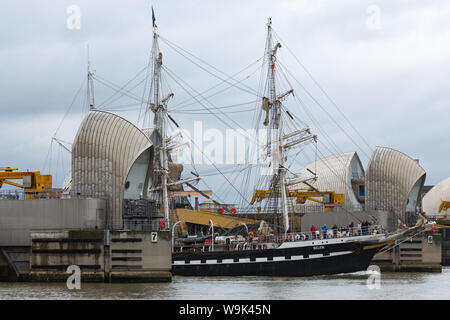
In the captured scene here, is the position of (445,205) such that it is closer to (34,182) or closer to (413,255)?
(413,255)

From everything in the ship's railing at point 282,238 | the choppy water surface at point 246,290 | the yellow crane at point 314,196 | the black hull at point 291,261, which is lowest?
the choppy water surface at point 246,290

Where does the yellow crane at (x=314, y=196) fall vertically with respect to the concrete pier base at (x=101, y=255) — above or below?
above

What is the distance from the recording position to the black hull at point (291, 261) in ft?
219

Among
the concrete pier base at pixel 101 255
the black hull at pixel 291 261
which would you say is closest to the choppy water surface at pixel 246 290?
the concrete pier base at pixel 101 255

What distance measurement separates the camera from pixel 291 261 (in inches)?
2648

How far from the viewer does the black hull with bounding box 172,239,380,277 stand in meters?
66.8

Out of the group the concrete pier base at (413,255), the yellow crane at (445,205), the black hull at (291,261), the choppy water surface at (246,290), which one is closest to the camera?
the choppy water surface at (246,290)

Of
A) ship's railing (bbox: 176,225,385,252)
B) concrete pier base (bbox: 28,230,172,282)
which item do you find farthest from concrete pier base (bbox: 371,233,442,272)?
concrete pier base (bbox: 28,230,172,282)

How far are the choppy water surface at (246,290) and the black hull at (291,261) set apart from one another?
401 centimetres

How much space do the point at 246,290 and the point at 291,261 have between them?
51.9 feet

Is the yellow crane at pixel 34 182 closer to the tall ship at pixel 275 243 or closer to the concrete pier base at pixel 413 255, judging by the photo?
the tall ship at pixel 275 243

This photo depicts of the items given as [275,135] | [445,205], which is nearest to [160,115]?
[275,135]

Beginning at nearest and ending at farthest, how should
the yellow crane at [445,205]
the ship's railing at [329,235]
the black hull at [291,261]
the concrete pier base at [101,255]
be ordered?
the concrete pier base at [101,255] → the black hull at [291,261] → the ship's railing at [329,235] → the yellow crane at [445,205]

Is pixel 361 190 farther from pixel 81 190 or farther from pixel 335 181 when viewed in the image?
pixel 81 190
